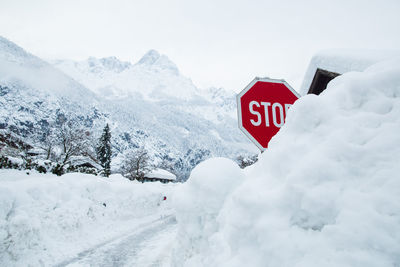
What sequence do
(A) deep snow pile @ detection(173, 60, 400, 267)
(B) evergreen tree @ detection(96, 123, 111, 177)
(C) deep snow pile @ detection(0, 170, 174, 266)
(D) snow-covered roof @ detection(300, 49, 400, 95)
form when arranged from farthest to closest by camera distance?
1. (B) evergreen tree @ detection(96, 123, 111, 177)
2. (C) deep snow pile @ detection(0, 170, 174, 266)
3. (D) snow-covered roof @ detection(300, 49, 400, 95)
4. (A) deep snow pile @ detection(173, 60, 400, 267)

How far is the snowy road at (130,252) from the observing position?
596cm

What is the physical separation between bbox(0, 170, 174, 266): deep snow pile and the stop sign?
20.8 feet

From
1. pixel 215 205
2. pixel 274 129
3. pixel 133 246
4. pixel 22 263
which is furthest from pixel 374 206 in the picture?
pixel 133 246

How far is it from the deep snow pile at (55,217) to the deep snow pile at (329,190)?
18.3ft

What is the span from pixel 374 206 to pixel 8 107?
206 metres

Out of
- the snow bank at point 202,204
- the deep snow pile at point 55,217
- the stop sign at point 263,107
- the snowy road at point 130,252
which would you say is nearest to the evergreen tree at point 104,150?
the deep snow pile at point 55,217

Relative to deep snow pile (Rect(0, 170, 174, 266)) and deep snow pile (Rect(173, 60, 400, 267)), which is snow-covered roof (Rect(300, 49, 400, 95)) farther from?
deep snow pile (Rect(0, 170, 174, 266))

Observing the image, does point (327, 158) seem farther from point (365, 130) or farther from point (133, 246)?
point (133, 246)

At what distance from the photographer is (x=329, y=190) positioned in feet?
5.08

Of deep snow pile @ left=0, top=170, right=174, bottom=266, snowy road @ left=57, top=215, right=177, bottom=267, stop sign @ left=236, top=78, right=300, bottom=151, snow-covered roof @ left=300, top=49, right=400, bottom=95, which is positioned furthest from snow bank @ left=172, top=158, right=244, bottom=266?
deep snow pile @ left=0, top=170, right=174, bottom=266

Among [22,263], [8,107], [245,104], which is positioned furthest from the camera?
[8,107]

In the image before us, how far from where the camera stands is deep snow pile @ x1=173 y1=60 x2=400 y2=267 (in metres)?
1.31

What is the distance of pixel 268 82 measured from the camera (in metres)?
3.00

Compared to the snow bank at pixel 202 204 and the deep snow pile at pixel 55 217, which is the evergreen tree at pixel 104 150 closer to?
the deep snow pile at pixel 55 217
